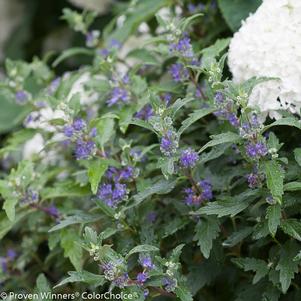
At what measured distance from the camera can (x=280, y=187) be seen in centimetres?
130

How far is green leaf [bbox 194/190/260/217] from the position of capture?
140 cm

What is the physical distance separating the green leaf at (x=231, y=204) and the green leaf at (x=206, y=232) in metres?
0.07

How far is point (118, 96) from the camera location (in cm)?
176

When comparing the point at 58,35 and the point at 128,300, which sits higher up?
the point at 128,300

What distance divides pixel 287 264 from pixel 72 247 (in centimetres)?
59

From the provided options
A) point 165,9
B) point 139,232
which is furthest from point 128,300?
point 165,9

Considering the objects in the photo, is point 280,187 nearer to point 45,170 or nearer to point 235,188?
point 235,188

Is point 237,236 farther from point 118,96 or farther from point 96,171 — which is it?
point 118,96

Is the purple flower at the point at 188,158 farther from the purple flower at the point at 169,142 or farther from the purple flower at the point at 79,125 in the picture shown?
the purple flower at the point at 79,125

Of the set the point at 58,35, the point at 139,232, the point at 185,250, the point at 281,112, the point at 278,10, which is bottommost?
the point at 58,35

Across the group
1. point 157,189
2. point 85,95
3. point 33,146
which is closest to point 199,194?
point 157,189

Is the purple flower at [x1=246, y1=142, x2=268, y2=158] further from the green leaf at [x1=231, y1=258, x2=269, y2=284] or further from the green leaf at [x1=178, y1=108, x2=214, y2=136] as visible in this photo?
the green leaf at [x1=231, y1=258, x2=269, y2=284]

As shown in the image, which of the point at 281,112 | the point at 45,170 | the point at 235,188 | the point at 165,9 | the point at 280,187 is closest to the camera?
the point at 280,187

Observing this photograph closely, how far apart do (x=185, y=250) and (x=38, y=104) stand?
772mm
